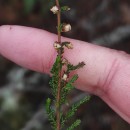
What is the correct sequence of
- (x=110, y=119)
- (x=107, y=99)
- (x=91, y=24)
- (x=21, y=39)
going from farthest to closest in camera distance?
1. (x=91, y=24)
2. (x=110, y=119)
3. (x=107, y=99)
4. (x=21, y=39)

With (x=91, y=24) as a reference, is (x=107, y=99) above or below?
above

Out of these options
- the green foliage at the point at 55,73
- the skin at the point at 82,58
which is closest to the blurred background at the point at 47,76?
the skin at the point at 82,58

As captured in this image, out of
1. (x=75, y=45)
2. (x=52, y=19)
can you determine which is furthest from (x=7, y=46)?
(x=52, y=19)

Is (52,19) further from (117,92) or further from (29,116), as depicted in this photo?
(117,92)

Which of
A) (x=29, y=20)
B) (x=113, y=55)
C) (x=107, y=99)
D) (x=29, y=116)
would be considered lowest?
(x=29, y=116)

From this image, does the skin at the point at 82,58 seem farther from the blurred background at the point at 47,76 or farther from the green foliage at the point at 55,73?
the blurred background at the point at 47,76

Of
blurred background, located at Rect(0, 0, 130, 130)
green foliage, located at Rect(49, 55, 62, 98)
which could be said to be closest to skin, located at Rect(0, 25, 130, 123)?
green foliage, located at Rect(49, 55, 62, 98)
